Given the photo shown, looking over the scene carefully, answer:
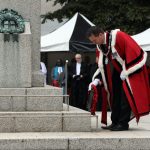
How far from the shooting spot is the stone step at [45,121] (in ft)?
31.0

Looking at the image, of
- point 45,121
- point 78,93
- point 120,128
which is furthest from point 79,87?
point 45,121

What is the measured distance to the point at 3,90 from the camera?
10.4 m

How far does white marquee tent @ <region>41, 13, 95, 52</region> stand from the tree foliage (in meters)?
5.14

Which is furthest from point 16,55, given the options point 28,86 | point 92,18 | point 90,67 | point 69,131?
point 92,18

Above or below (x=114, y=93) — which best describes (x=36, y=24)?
above

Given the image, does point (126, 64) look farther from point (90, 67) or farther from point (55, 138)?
point (90, 67)

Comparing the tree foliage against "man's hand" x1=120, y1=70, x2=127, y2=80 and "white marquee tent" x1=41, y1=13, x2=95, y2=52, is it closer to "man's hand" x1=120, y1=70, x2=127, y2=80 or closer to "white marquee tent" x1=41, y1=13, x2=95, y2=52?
"white marquee tent" x1=41, y1=13, x2=95, y2=52

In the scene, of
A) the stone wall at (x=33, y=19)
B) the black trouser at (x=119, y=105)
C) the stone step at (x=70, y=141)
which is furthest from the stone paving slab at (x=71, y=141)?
the stone wall at (x=33, y=19)

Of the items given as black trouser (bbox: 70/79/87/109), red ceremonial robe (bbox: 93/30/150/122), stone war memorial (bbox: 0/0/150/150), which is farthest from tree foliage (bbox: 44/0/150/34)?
red ceremonial robe (bbox: 93/30/150/122)

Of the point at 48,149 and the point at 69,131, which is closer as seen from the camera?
the point at 48,149

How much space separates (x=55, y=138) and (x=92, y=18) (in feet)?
65.3

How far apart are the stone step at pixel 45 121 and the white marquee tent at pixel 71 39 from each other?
10.9 metres

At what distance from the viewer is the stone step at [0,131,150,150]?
29.2 ft

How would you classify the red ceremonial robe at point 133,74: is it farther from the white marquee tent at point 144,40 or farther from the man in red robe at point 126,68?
the white marquee tent at point 144,40
